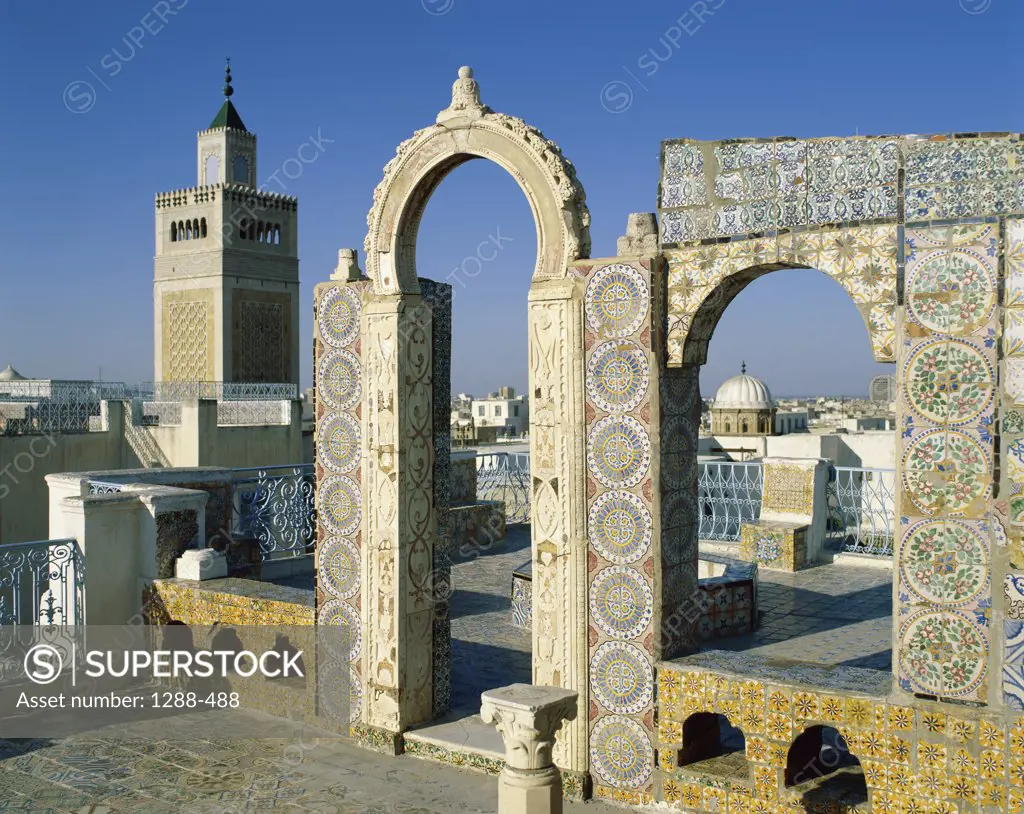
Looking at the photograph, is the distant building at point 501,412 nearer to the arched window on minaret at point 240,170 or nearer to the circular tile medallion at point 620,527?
the arched window on minaret at point 240,170

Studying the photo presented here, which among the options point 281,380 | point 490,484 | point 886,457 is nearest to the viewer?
point 490,484

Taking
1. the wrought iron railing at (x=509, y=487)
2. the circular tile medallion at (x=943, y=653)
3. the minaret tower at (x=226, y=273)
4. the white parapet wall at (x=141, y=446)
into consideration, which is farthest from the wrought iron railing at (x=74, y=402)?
the circular tile medallion at (x=943, y=653)

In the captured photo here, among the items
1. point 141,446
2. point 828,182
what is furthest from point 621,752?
point 141,446

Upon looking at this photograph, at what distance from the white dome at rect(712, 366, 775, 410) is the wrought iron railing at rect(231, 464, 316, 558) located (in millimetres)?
18818

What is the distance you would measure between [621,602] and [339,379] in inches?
81.0

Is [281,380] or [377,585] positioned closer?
[377,585]

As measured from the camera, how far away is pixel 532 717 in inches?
138

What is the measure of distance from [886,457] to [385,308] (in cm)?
1460

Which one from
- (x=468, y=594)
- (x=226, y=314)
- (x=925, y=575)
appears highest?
Result: (x=226, y=314)

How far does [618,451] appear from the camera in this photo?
4.43 m

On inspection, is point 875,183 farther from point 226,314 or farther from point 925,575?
point 226,314

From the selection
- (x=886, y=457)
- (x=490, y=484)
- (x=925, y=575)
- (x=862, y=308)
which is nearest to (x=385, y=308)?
(x=862, y=308)

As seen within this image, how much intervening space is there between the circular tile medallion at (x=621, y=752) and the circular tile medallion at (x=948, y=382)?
1870 millimetres

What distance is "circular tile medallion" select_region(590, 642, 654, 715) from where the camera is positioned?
4.36 metres
